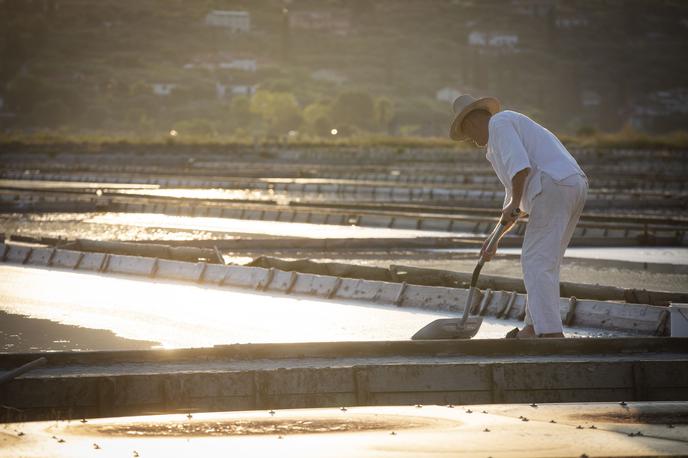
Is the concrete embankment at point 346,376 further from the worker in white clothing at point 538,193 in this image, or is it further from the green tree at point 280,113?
the green tree at point 280,113

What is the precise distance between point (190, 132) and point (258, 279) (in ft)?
254

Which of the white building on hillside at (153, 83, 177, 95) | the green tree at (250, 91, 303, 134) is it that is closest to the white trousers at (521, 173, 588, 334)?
the green tree at (250, 91, 303, 134)

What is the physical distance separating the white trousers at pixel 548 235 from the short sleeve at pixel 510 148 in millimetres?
173

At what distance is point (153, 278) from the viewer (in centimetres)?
1283

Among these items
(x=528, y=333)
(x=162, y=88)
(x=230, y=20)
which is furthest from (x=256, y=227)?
(x=230, y=20)

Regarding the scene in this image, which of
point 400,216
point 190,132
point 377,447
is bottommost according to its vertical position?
point 190,132

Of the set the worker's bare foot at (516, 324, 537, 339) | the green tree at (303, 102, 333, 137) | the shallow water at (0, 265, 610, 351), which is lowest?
the green tree at (303, 102, 333, 137)

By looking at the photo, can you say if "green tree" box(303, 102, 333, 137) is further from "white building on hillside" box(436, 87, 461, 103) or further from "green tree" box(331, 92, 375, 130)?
"white building on hillside" box(436, 87, 461, 103)

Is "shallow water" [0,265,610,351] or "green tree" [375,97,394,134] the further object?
"green tree" [375,97,394,134]

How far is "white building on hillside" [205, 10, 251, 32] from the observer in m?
153

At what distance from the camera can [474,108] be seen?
697 cm

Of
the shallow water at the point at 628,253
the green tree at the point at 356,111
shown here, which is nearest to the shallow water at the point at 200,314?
the shallow water at the point at 628,253

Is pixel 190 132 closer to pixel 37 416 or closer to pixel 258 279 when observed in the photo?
pixel 258 279

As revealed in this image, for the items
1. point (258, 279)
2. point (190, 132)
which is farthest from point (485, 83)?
point (258, 279)
